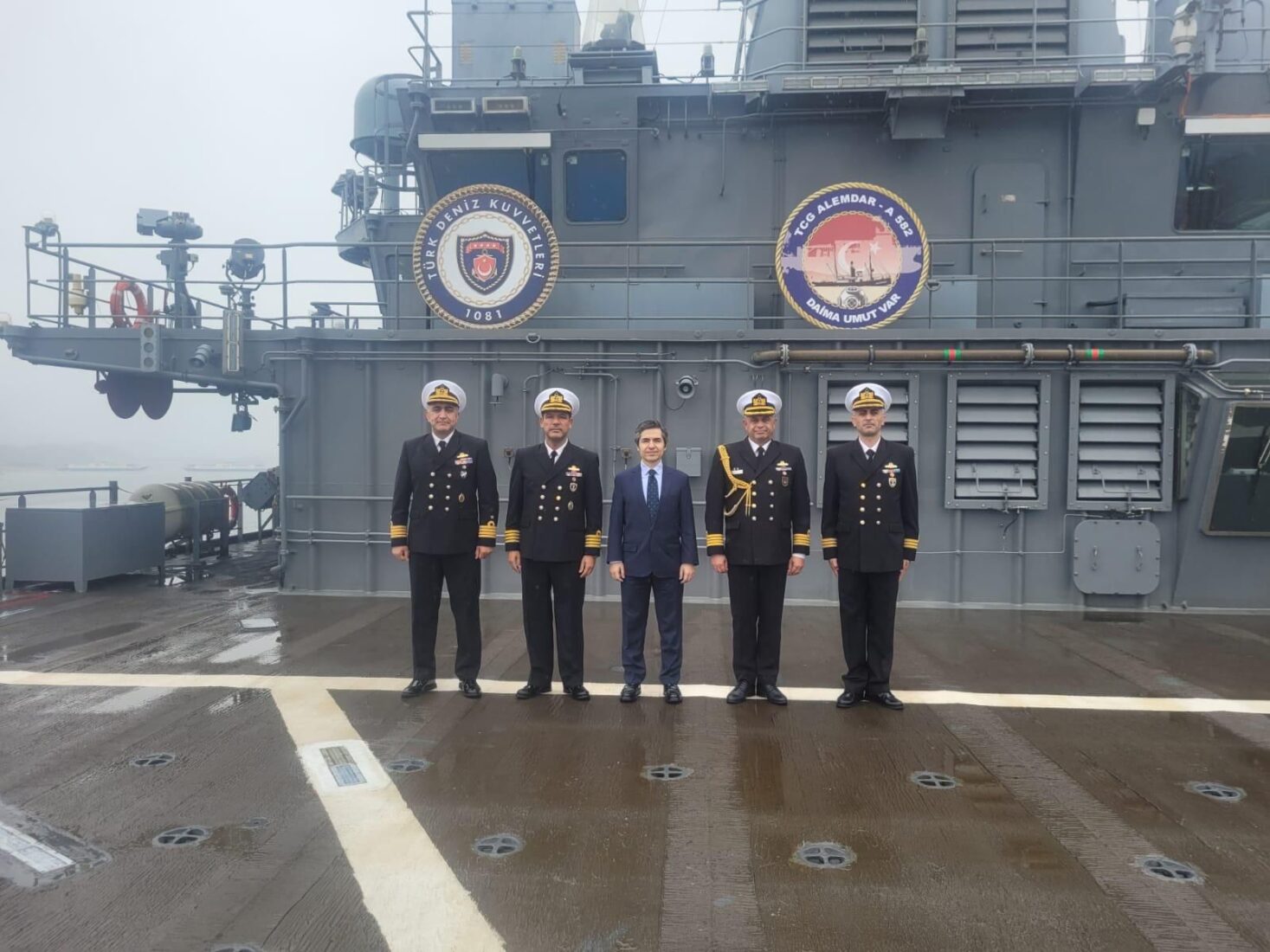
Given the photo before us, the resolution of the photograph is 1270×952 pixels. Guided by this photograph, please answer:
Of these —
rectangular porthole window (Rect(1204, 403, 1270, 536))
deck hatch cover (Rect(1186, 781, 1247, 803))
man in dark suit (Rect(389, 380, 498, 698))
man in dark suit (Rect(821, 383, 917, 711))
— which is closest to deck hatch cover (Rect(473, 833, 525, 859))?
man in dark suit (Rect(389, 380, 498, 698))

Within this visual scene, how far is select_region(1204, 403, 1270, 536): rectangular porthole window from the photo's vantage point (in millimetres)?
7762

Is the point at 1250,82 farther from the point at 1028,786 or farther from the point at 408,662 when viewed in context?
the point at 408,662

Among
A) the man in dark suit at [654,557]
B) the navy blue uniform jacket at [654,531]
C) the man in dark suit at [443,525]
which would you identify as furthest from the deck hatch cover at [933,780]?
the man in dark suit at [443,525]

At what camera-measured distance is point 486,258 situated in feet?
27.9

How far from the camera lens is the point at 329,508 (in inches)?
347

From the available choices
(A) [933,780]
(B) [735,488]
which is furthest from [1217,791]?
(B) [735,488]

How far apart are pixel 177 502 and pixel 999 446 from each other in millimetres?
10164

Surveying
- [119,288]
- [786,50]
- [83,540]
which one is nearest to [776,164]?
[786,50]

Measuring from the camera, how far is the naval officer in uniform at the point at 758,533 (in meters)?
5.13

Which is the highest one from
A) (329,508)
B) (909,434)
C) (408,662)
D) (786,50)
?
(786,50)

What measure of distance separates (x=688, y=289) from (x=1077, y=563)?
4.63m

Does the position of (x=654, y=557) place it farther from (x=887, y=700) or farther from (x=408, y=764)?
(x=408, y=764)

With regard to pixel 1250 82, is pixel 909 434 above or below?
below

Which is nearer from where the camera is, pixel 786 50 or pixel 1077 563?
pixel 1077 563
